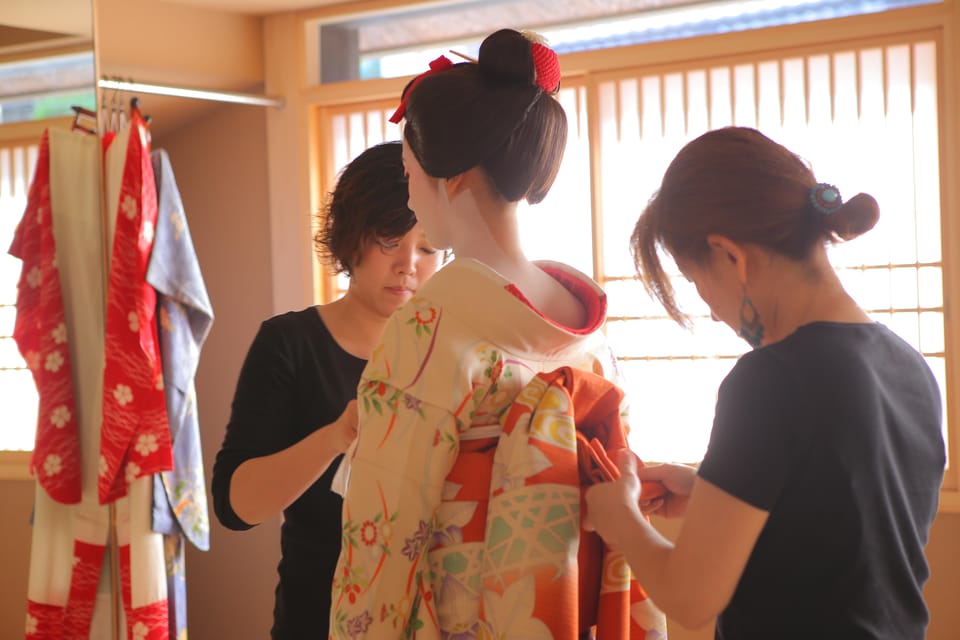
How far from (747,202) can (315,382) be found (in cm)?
70

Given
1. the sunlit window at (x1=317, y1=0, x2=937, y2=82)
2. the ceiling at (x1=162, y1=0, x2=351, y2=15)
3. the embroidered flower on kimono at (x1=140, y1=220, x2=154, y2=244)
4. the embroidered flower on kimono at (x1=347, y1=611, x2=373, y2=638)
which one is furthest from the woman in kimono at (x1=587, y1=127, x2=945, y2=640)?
the ceiling at (x1=162, y1=0, x2=351, y2=15)

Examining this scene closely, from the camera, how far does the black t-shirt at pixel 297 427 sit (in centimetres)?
134

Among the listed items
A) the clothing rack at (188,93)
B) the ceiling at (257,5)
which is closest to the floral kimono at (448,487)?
the clothing rack at (188,93)

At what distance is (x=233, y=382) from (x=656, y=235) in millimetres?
2461

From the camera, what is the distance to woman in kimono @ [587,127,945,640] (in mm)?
871

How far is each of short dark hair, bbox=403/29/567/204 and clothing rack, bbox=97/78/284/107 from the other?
1499 millimetres

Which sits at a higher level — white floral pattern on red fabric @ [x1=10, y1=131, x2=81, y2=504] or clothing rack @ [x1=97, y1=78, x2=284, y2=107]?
clothing rack @ [x1=97, y1=78, x2=284, y2=107]

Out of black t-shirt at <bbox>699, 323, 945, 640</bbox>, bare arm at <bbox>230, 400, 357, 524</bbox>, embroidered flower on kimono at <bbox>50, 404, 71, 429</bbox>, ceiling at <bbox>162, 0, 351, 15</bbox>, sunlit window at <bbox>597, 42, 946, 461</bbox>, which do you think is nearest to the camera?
black t-shirt at <bbox>699, 323, 945, 640</bbox>

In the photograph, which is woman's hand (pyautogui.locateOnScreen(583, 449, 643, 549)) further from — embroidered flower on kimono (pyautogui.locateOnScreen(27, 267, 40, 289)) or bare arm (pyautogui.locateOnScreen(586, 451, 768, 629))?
embroidered flower on kimono (pyautogui.locateOnScreen(27, 267, 40, 289))

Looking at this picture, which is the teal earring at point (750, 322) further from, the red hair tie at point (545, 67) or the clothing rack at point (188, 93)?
the clothing rack at point (188, 93)

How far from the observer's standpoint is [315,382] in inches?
54.9

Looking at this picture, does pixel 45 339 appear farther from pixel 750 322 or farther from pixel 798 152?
pixel 798 152

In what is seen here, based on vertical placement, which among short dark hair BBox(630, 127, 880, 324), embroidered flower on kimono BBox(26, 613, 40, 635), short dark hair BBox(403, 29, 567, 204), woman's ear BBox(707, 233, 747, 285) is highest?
short dark hair BBox(403, 29, 567, 204)

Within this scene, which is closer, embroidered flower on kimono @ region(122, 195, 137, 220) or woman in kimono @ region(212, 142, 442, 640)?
woman in kimono @ region(212, 142, 442, 640)
